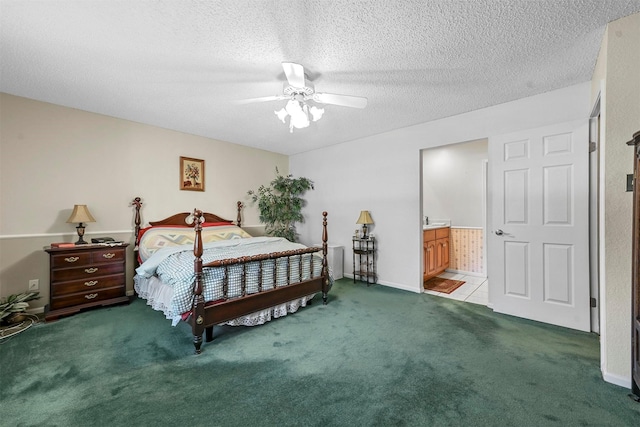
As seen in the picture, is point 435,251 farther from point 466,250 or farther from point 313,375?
point 313,375

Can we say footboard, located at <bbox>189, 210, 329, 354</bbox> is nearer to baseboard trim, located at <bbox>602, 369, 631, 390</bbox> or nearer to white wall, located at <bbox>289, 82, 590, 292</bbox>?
white wall, located at <bbox>289, 82, 590, 292</bbox>

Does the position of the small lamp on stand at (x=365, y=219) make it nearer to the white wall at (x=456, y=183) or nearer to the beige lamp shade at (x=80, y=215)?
the white wall at (x=456, y=183)

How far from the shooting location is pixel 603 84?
189 centimetres

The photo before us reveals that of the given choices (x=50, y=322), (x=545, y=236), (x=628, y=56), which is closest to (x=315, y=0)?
(x=628, y=56)

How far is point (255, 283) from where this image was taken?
2.68 m

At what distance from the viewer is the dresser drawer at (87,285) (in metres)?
2.86

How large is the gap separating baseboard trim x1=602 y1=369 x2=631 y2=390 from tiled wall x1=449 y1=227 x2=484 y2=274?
3072 mm

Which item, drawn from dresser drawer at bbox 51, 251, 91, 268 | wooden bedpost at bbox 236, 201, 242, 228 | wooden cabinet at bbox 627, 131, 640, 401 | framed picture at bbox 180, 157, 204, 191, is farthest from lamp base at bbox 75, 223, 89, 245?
wooden cabinet at bbox 627, 131, 640, 401

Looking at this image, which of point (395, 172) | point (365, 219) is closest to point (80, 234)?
point (365, 219)

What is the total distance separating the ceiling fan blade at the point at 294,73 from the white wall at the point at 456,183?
10.6ft

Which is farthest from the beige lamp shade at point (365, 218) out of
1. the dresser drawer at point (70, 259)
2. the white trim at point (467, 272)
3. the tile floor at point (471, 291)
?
the dresser drawer at point (70, 259)

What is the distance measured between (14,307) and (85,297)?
53 cm

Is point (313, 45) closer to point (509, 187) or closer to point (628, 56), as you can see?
point (628, 56)

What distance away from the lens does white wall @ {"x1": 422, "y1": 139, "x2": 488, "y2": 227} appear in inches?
192
